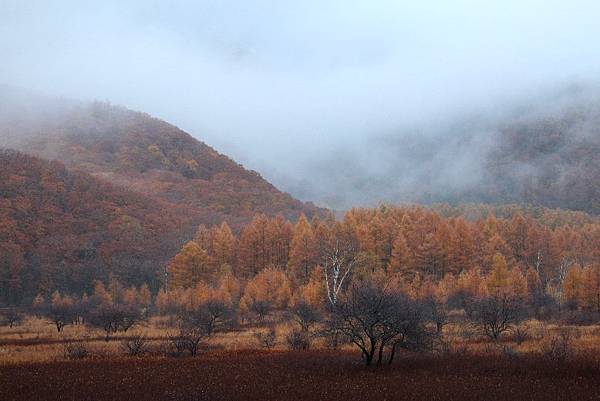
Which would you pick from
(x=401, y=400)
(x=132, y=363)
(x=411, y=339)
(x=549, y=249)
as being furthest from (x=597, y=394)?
(x=549, y=249)

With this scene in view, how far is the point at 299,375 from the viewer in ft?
76.7

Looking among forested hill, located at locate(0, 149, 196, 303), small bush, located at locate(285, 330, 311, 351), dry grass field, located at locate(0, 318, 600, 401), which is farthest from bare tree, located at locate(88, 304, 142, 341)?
forested hill, located at locate(0, 149, 196, 303)

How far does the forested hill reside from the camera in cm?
8375

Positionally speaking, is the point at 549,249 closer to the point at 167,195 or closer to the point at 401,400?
the point at 401,400

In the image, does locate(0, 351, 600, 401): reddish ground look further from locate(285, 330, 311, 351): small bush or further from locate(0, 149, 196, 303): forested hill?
locate(0, 149, 196, 303): forested hill

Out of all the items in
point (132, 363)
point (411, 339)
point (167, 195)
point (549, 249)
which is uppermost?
point (167, 195)

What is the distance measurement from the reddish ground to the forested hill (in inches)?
2471

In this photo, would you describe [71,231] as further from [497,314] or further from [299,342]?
[497,314]

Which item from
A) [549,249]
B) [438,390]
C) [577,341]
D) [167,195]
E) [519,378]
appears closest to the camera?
[438,390]

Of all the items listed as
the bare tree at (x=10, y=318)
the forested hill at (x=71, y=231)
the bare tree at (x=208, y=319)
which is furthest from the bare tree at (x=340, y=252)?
the bare tree at (x=10, y=318)

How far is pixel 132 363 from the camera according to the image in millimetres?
27734

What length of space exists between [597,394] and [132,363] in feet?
70.5

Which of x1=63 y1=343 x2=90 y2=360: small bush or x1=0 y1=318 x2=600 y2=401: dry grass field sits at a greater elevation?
x1=0 y1=318 x2=600 y2=401: dry grass field

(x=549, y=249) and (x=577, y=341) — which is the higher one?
(x=549, y=249)
